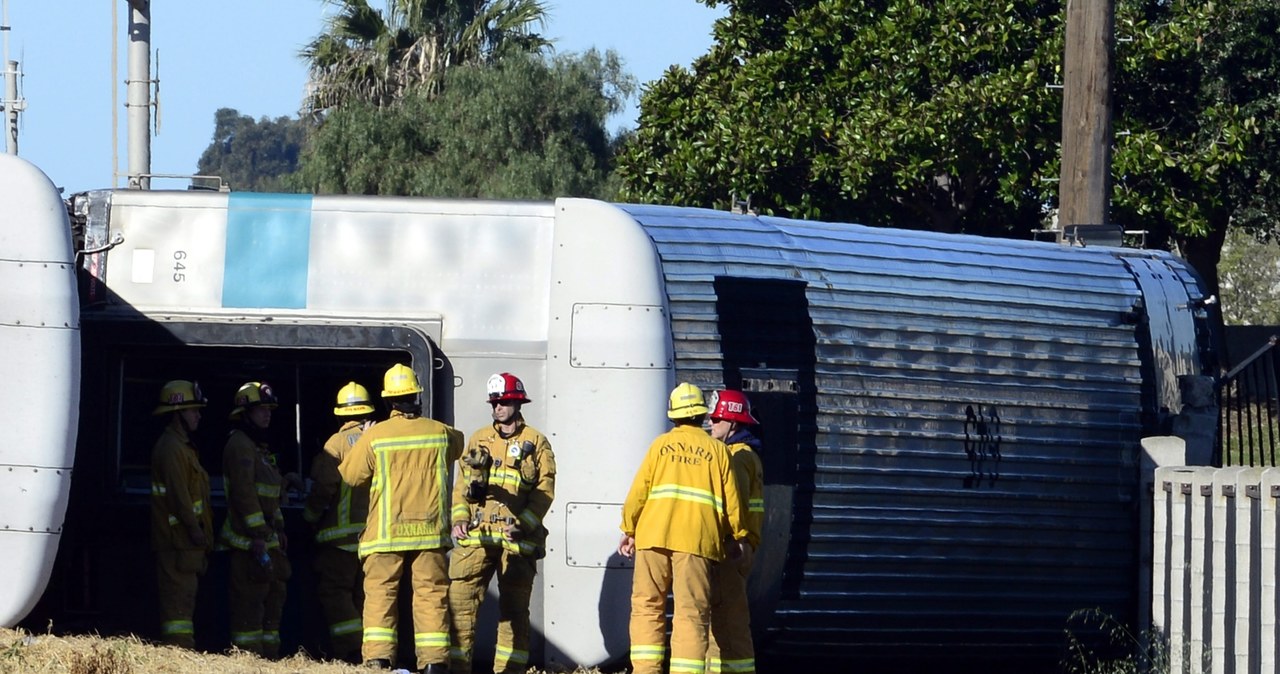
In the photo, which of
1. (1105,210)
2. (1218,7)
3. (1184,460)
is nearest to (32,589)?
(1184,460)

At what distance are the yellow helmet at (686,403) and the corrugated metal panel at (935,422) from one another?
0.36m

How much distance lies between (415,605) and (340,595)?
2.63 ft

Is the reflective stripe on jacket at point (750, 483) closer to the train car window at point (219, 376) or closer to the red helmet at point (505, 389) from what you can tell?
the red helmet at point (505, 389)

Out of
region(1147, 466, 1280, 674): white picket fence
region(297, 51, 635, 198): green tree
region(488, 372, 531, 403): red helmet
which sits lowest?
region(1147, 466, 1280, 674): white picket fence

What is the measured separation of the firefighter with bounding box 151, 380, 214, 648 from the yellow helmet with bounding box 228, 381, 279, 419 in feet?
1.01

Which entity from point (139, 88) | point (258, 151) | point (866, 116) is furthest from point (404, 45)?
point (258, 151)

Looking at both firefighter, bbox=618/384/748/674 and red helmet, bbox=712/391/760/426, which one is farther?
red helmet, bbox=712/391/760/426

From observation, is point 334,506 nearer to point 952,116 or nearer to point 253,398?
point 253,398

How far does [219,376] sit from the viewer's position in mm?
10797

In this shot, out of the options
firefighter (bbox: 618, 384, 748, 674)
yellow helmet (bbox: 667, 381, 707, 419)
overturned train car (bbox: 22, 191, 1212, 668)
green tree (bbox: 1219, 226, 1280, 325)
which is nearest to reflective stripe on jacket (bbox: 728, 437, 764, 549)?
firefighter (bbox: 618, 384, 748, 674)

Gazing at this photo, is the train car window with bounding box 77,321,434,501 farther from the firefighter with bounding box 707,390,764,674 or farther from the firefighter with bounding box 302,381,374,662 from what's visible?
the firefighter with bounding box 707,390,764,674

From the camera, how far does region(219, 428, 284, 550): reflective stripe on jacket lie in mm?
9695

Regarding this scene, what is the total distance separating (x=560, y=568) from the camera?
9.39m

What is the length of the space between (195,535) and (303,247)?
1597 mm
